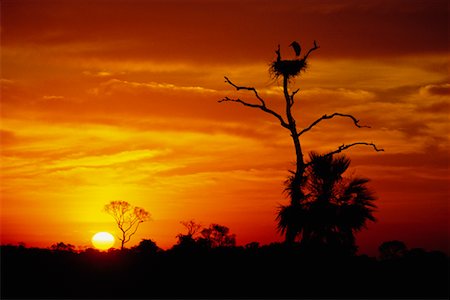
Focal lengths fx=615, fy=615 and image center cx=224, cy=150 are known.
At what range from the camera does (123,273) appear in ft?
67.7

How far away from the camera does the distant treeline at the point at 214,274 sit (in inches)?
755

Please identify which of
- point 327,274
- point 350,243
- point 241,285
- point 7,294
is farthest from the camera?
point 350,243

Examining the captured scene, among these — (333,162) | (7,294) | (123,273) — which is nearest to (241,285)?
(123,273)

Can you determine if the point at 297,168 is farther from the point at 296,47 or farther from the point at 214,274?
the point at 214,274

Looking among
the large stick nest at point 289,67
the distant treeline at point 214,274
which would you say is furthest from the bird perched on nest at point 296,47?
the distant treeline at point 214,274

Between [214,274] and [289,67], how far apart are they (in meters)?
11.3

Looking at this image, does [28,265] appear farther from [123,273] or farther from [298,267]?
[298,267]

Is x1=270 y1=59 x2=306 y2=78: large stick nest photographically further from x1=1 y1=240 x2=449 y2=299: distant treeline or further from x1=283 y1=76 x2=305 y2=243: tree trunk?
x1=1 y1=240 x2=449 y2=299: distant treeline

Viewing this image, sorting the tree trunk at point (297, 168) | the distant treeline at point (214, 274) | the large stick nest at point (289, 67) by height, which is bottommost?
the distant treeline at point (214, 274)

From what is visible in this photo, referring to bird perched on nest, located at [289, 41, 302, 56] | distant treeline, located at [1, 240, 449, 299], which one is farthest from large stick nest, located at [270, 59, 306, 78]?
distant treeline, located at [1, 240, 449, 299]

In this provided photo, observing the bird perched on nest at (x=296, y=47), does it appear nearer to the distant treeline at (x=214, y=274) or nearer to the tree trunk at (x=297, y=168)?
the tree trunk at (x=297, y=168)

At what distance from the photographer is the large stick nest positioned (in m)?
28.0

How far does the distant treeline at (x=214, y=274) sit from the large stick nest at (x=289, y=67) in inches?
331

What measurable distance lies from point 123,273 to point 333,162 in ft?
37.0
